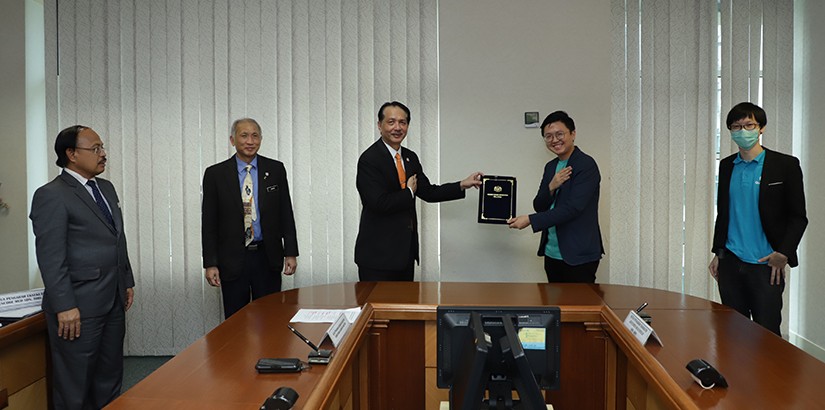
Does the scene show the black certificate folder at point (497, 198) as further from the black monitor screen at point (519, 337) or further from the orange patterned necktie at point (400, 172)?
the black monitor screen at point (519, 337)

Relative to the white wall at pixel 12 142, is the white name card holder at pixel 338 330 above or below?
below

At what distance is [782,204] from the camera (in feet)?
8.14

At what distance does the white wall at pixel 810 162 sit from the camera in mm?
3496

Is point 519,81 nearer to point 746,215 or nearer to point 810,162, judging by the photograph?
point 746,215

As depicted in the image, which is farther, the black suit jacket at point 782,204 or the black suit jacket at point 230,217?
the black suit jacket at point 230,217

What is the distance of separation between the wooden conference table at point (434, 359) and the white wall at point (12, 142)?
105 inches

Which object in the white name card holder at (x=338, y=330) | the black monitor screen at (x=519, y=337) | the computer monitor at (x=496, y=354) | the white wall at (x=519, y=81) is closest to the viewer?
the computer monitor at (x=496, y=354)

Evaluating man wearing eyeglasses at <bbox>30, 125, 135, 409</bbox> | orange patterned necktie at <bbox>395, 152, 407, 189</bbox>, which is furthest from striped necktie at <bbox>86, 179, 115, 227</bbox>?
orange patterned necktie at <bbox>395, 152, 407, 189</bbox>

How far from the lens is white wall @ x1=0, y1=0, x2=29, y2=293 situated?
150 inches

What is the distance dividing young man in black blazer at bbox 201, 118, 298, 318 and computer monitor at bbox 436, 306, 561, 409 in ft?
5.77

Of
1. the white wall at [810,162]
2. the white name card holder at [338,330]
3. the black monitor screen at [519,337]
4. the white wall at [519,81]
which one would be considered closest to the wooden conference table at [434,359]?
the white name card holder at [338,330]

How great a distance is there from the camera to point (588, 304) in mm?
2195

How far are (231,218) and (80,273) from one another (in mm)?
827

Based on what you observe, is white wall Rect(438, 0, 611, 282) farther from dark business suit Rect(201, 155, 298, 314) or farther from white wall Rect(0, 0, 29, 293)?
white wall Rect(0, 0, 29, 293)
